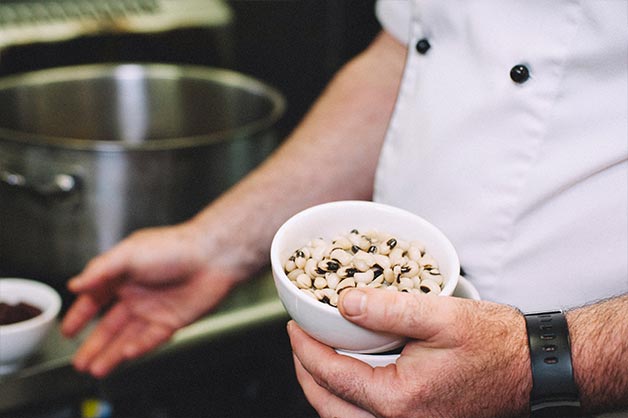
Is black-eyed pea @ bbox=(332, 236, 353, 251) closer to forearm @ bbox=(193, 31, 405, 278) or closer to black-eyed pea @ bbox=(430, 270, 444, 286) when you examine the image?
black-eyed pea @ bbox=(430, 270, 444, 286)

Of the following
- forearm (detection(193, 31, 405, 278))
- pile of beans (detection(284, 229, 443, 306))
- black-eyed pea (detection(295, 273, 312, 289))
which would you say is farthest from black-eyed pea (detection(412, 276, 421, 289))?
forearm (detection(193, 31, 405, 278))

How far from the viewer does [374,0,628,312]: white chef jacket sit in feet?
2.88

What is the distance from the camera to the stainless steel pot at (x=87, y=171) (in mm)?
1329

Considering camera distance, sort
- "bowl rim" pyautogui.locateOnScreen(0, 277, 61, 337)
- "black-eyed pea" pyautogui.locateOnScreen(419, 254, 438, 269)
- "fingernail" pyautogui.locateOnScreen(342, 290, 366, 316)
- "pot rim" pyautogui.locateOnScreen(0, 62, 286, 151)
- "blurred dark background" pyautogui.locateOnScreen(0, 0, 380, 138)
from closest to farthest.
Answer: "fingernail" pyautogui.locateOnScreen(342, 290, 366, 316) → "black-eyed pea" pyautogui.locateOnScreen(419, 254, 438, 269) → "bowl rim" pyautogui.locateOnScreen(0, 277, 61, 337) → "pot rim" pyautogui.locateOnScreen(0, 62, 286, 151) → "blurred dark background" pyautogui.locateOnScreen(0, 0, 380, 138)

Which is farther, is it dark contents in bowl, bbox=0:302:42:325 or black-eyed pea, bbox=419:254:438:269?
dark contents in bowl, bbox=0:302:42:325

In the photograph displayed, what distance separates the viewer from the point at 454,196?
96cm

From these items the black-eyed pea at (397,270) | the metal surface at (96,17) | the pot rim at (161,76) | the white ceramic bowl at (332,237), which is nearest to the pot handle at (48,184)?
the pot rim at (161,76)

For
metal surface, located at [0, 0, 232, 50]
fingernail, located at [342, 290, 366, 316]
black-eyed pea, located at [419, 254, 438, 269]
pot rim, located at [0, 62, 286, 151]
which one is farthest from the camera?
metal surface, located at [0, 0, 232, 50]

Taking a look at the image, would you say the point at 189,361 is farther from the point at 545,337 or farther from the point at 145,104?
the point at 545,337

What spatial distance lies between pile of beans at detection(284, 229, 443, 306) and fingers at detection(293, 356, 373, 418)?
124 mm

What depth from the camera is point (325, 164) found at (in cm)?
125

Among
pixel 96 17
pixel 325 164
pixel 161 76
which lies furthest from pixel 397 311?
pixel 96 17

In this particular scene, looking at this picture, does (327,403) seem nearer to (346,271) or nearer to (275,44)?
(346,271)

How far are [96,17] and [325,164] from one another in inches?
35.3
